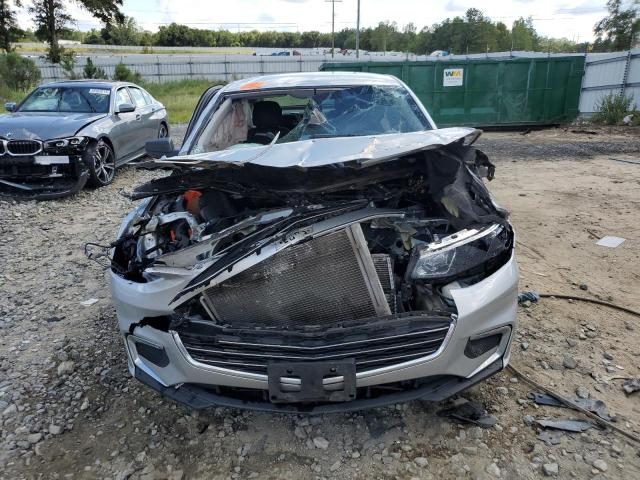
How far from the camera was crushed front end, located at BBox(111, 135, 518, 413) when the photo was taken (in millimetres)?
1980

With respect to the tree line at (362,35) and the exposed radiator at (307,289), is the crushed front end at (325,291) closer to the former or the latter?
the exposed radiator at (307,289)

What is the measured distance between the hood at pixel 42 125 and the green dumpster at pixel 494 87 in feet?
28.4

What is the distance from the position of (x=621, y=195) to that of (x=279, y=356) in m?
6.27

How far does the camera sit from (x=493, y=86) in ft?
47.0

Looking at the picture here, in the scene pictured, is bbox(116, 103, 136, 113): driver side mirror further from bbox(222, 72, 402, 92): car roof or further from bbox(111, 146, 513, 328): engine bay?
bbox(111, 146, 513, 328): engine bay

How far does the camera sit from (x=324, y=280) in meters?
2.19

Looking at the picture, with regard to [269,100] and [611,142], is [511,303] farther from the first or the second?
[611,142]

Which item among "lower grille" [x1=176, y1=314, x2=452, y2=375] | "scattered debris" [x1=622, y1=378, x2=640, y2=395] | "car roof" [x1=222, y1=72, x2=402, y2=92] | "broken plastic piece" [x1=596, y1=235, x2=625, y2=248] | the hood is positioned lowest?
"scattered debris" [x1=622, y1=378, x2=640, y2=395]

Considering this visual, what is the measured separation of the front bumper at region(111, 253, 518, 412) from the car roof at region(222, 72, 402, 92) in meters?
2.24

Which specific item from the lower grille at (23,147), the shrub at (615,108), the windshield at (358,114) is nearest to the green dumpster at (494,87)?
the shrub at (615,108)

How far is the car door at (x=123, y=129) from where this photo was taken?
7609 millimetres

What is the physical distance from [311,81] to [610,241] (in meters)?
3.36

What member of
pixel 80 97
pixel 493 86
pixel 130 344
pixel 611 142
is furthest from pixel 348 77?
pixel 493 86

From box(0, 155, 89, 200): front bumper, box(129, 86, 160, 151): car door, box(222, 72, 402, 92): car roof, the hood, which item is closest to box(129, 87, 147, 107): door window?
box(129, 86, 160, 151): car door
